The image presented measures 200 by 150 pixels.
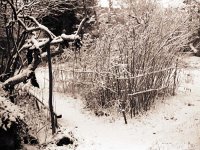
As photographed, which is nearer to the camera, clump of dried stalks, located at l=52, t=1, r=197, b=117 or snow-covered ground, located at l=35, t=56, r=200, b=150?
snow-covered ground, located at l=35, t=56, r=200, b=150

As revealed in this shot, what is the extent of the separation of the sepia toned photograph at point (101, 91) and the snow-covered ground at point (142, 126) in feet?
0.09

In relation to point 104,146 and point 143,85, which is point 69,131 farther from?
point 143,85

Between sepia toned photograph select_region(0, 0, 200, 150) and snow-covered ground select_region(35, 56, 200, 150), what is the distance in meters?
0.03

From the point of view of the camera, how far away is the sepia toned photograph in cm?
1022

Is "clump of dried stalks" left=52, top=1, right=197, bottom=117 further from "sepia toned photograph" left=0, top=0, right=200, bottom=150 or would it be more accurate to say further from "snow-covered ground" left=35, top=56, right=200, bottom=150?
"snow-covered ground" left=35, top=56, right=200, bottom=150

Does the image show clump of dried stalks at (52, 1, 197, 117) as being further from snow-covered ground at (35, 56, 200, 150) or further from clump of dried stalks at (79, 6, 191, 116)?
snow-covered ground at (35, 56, 200, 150)

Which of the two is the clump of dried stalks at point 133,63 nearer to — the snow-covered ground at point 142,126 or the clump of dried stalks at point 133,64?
the clump of dried stalks at point 133,64

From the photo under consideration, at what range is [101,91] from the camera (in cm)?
→ 1331

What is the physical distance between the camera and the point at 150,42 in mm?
12781

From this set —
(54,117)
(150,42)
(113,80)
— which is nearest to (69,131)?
(54,117)

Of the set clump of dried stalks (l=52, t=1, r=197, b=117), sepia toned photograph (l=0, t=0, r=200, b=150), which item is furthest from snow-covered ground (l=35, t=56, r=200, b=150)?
clump of dried stalks (l=52, t=1, r=197, b=117)

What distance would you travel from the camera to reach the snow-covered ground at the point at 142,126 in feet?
33.8

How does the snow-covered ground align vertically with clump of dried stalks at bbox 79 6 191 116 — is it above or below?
below

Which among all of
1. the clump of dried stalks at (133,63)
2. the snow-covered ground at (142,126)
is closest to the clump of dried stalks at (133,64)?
the clump of dried stalks at (133,63)
